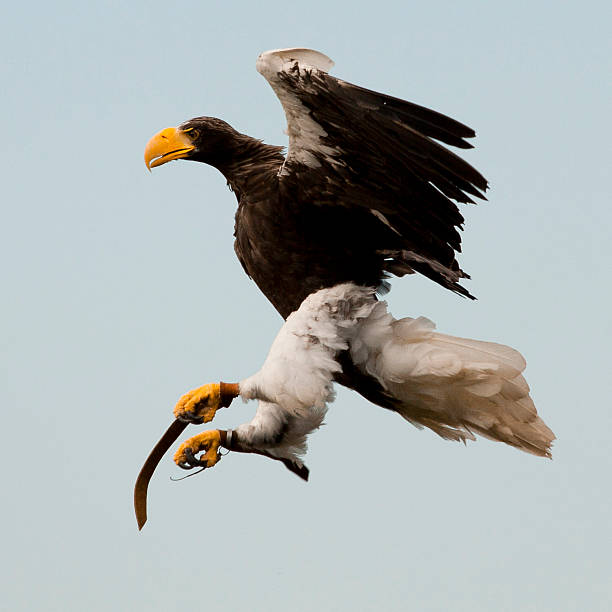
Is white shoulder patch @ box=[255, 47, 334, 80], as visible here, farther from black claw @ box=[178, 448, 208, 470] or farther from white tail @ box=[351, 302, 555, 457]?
black claw @ box=[178, 448, 208, 470]

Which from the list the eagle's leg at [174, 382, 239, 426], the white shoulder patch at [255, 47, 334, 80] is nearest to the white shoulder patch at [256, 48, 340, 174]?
the white shoulder patch at [255, 47, 334, 80]

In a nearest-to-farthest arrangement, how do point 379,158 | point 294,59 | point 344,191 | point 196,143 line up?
point 294,59, point 379,158, point 344,191, point 196,143

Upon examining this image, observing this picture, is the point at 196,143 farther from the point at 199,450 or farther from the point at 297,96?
the point at 199,450

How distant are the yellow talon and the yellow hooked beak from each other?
1.11 metres

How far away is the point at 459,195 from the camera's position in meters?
5.14

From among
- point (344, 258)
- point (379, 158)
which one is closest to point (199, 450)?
point (344, 258)

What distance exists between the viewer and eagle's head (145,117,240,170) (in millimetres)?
5559

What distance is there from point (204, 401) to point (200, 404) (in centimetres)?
2

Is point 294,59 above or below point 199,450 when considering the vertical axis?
above

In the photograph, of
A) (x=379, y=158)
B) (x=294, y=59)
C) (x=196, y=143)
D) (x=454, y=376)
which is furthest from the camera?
(x=196, y=143)

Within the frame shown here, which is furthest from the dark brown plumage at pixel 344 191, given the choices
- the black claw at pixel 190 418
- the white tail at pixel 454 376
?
the black claw at pixel 190 418

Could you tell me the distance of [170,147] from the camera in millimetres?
5574

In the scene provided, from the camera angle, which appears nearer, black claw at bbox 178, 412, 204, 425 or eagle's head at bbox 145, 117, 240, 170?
black claw at bbox 178, 412, 204, 425

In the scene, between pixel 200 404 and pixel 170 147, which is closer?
pixel 200 404
